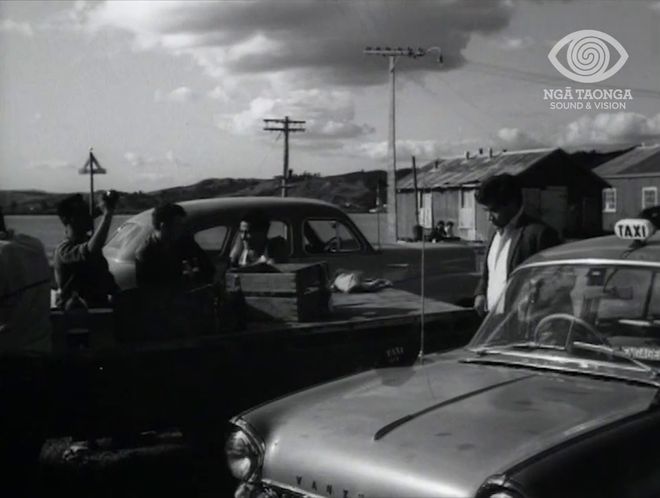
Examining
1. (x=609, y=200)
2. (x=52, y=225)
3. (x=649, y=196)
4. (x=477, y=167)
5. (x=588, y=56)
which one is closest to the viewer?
(x=588, y=56)

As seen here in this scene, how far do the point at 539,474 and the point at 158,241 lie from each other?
10.5ft

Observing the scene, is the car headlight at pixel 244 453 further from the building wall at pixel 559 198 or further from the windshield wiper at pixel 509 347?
the building wall at pixel 559 198

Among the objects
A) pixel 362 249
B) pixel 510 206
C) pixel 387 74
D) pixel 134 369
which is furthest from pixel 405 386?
pixel 362 249

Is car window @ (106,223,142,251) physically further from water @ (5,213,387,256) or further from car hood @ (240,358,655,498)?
car hood @ (240,358,655,498)

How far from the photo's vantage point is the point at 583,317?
2.87 m

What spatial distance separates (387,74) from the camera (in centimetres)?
595

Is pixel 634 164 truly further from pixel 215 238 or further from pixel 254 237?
pixel 254 237

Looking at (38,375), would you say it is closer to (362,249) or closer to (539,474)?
(539,474)

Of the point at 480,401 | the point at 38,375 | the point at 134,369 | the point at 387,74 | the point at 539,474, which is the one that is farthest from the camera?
the point at 387,74

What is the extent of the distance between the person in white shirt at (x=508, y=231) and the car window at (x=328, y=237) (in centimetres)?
264

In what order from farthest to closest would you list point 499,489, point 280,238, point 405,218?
point 405,218
point 280,238
point 499,489

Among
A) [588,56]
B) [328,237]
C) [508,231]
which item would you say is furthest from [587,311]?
[328,237]

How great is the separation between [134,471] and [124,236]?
2.33 m

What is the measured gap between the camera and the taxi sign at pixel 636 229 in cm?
288
